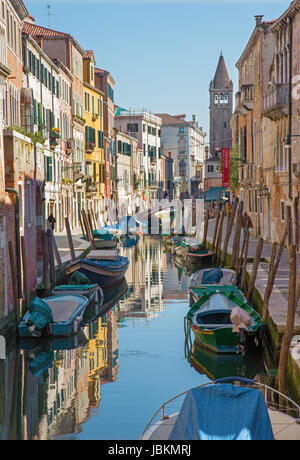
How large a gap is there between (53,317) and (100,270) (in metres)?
6.90

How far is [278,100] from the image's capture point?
23375 millimetres

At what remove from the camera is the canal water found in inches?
394

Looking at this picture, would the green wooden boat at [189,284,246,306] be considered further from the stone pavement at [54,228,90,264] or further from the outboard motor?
the stone pavement at [54,228,90,264]

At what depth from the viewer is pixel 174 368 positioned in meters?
13.2

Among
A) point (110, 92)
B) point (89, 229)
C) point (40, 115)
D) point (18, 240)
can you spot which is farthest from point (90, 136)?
point (18, 240)

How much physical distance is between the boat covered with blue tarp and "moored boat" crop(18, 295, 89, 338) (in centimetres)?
754

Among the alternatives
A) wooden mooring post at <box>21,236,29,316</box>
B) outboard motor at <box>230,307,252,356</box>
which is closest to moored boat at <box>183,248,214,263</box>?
wooden mooring post at <box>21,236,29,316</box>

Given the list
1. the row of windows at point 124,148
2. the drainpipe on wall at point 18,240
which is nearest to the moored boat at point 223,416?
the drainpipe on wall at point 18,240

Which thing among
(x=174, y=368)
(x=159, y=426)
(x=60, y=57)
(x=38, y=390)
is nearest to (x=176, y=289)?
(x=174, y=368)

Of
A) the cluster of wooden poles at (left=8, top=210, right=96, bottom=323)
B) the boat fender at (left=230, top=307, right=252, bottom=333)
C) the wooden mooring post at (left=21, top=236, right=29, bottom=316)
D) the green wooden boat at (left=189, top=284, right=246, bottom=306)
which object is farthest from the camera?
the green wooden boat at (left=189, top=284, right=246, bottom=306)

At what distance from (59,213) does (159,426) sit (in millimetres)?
28749

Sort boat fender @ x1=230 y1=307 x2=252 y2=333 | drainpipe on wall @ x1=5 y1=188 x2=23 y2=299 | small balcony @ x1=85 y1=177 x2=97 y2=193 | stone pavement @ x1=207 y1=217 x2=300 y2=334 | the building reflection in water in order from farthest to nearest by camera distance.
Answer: small balcony @ x1=85 y1=177 x2=97 y2=193 < drainpipe on wall @ x1=5 y1=188 x2=23 y2=299 < boat fender @ x1=230 y1=307 x2=252 y2=333 < stone pavement @ x1=207 y1=217 x2=300 y2=334 < the building reflection in water

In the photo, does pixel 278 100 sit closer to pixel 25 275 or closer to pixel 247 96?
pixel 247 96

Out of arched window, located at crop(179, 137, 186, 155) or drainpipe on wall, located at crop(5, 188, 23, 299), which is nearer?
drainpipe on wall, located at crop(5, 188, 23, 299)
